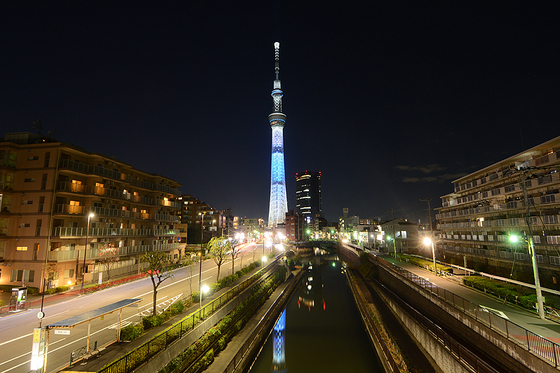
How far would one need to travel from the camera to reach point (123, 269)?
31078mm

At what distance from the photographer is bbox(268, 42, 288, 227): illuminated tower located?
5167 inches

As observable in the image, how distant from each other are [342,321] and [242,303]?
481 inches

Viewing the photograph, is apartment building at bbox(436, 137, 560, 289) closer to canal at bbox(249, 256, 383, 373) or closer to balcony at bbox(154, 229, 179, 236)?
canal at bbox(249, 256, 383, 373)

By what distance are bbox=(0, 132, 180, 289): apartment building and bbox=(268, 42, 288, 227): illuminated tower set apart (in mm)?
99240

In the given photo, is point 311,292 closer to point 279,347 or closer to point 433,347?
point 279,347

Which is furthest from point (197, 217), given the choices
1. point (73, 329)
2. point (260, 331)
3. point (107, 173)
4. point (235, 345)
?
point (73, 329)

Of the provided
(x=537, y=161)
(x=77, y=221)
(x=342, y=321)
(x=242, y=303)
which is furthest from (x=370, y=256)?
(x=77, y=221)

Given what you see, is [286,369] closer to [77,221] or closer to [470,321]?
[470,321]

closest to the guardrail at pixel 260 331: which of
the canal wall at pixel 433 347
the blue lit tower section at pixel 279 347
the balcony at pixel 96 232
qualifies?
the blue lit tower section at pixel 279 347

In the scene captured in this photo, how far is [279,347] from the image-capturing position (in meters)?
22.6

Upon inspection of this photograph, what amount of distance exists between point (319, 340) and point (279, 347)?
3.98m

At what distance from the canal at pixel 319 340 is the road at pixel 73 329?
9.30 m

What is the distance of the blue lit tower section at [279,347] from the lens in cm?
1920

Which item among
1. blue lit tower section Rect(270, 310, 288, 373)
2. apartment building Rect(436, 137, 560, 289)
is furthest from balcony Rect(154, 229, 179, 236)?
apartment building Rect(436, 137, 560, 289)
